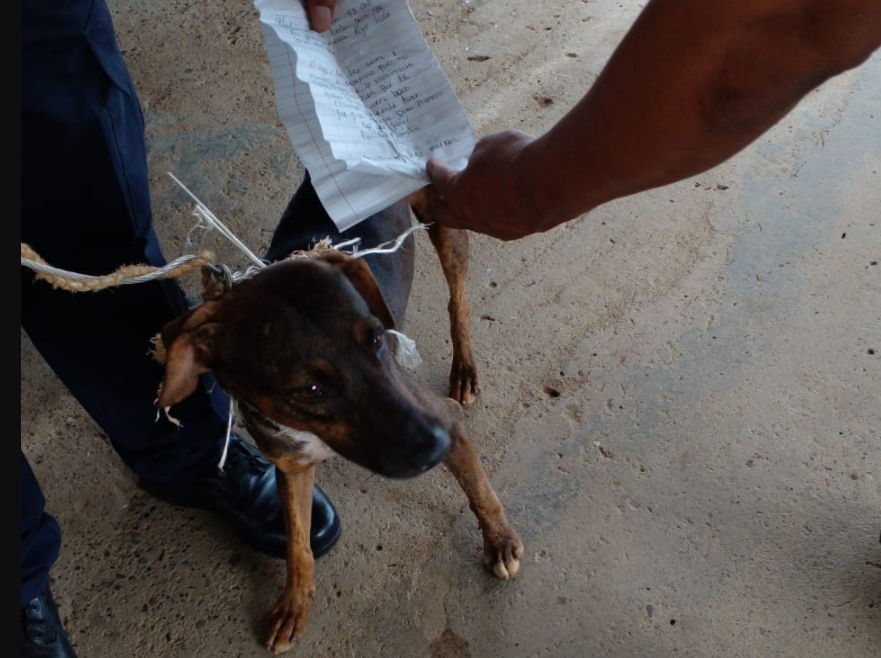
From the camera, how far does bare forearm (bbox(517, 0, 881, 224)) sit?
1129 millimetres

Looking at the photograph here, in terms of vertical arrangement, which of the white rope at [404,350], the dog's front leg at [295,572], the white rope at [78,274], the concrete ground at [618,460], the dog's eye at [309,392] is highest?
the white rope at [78,274]

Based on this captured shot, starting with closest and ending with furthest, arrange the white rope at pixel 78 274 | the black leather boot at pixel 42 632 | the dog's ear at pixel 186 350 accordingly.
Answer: the white rope at pixel 78 274, the dog's ear at pixel 186 350, the black leather boot at pixel 42 632

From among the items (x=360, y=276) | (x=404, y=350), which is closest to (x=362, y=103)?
(x=360, y=276)

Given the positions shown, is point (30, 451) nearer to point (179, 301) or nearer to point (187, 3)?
point (179, 301)

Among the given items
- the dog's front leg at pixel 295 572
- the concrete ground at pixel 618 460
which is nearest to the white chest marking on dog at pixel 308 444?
the dog's front leg at pixel 295 572

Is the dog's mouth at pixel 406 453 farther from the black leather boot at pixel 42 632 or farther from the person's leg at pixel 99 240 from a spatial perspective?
the black leather boot at pixel 42 632

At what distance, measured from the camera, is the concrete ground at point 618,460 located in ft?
7.75

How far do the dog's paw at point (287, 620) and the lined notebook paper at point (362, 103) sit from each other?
4.40 ft

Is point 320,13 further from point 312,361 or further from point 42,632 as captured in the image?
point 42,632

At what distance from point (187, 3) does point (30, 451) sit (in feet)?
10.6

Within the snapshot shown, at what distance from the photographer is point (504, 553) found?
243 cm

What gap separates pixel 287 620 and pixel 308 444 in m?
0.72

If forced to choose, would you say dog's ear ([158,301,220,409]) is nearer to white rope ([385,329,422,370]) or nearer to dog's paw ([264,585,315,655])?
white rope ([385,329,422,370])

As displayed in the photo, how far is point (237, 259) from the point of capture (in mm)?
3424
